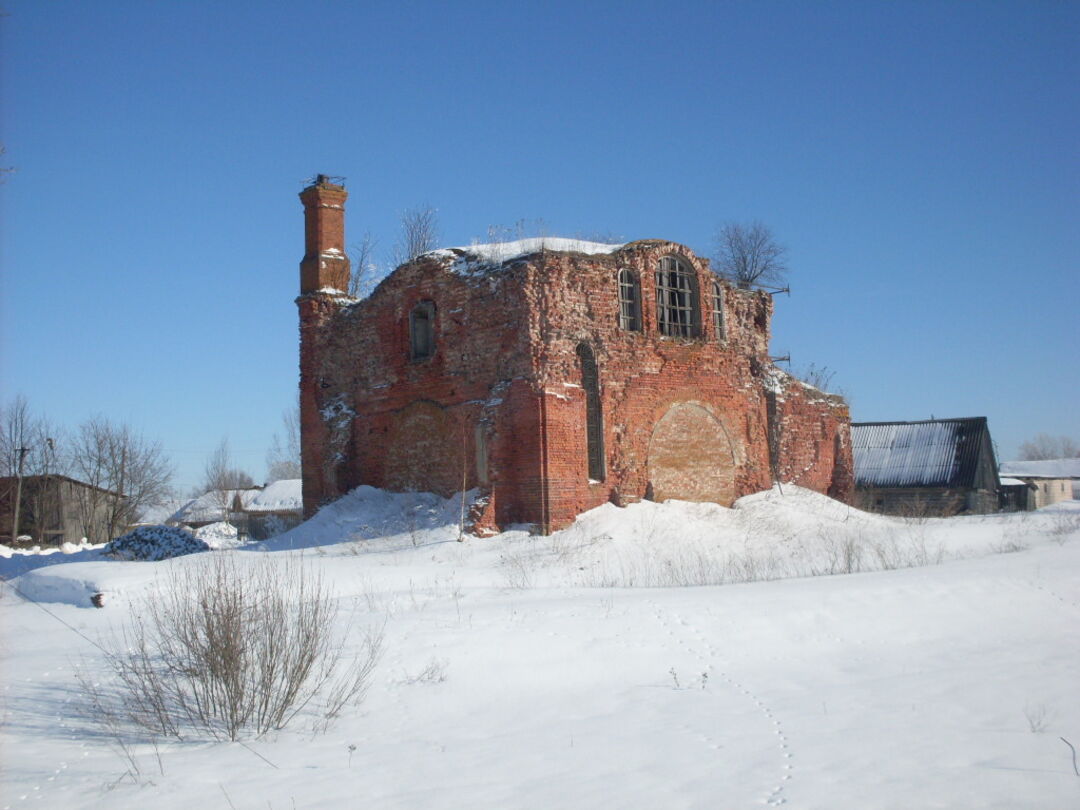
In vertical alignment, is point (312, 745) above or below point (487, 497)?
below

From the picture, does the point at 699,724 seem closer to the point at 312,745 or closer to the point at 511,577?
the point at 312,745

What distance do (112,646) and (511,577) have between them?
562 cm

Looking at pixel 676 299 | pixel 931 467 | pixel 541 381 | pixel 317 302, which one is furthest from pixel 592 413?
pixel 931 467

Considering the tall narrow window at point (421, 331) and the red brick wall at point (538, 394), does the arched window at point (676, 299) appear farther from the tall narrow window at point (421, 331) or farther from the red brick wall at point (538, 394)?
the tall narrow window at point (421, 331)

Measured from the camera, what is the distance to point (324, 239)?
22.2 metres

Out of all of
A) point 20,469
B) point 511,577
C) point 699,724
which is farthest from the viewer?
point 20,469

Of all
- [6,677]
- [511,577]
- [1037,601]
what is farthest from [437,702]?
[1037,601]

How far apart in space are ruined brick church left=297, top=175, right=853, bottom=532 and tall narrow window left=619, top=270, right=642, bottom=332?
3cm

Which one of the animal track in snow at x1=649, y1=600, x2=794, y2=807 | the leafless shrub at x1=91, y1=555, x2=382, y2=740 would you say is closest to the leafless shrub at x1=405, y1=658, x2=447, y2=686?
the leafless shrub at x1=91, y1=555, x2=382, y2=740

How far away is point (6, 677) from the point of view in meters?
8.41

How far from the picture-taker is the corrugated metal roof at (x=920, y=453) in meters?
30.0

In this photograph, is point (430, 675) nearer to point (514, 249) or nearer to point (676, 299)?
point (514, 249)

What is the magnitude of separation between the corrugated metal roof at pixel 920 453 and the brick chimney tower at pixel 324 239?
16.9 metres

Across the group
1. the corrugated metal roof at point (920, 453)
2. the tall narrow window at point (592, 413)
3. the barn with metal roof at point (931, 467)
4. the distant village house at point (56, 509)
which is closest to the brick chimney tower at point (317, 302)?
the tall narrow window at point (592, 413)
